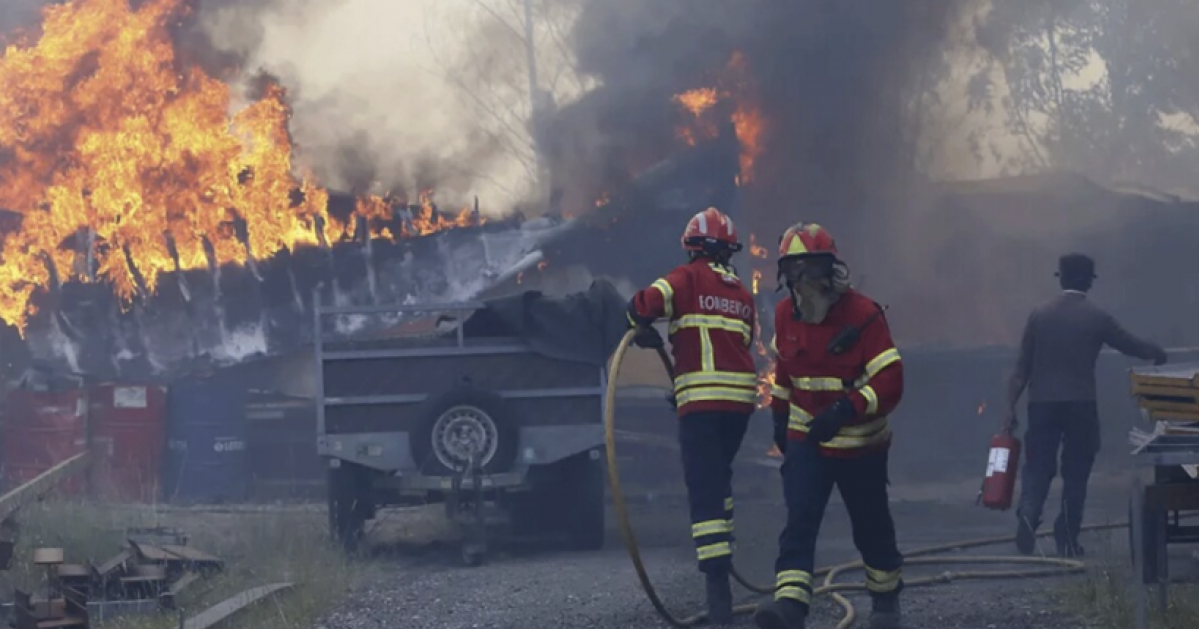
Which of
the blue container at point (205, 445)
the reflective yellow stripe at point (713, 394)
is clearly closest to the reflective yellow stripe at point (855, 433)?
the reflective yellow stripe at point (713, 394)

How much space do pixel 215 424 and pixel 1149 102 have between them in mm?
15011

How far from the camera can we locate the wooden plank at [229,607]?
6.96 m

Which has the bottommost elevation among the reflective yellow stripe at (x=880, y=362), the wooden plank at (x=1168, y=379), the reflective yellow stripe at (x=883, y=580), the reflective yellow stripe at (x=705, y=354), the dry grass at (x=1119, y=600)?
the dry grass at (x=1119, y=600)

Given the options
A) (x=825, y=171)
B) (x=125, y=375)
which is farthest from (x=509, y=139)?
(x=125, y=375)

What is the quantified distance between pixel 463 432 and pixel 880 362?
4846 millimetres

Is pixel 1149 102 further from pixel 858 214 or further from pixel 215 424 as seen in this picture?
pixel 215 424

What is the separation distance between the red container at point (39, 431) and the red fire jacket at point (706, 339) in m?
9.87

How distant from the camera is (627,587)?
812 centimetres

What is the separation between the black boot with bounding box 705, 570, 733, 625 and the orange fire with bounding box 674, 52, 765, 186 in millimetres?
11220

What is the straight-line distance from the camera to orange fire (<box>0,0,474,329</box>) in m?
16.3

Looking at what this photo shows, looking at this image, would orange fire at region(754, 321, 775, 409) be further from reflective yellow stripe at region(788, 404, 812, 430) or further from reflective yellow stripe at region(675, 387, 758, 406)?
reflective yellow stripe at region(788, 404, 812, 430)

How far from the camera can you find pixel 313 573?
8.55m

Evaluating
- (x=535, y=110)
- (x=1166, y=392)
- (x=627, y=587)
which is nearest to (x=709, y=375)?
(x=627, y=587)

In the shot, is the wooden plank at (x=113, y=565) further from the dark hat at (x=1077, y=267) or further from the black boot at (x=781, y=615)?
the dark hat at (x=1077, y=267)
